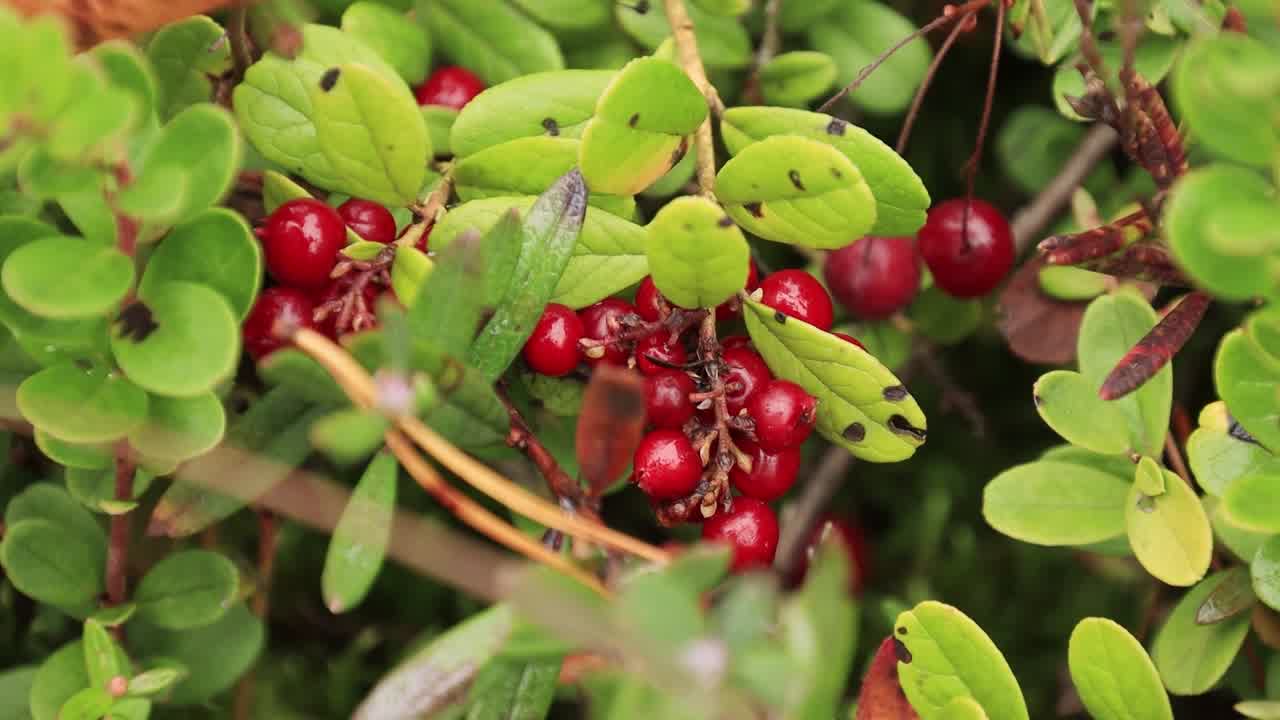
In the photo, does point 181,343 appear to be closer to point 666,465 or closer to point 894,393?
point 666,465

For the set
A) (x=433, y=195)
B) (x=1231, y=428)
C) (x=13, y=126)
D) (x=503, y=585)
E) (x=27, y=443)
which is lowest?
(x=27, y=443)

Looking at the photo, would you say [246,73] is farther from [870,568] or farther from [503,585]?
[870,568]

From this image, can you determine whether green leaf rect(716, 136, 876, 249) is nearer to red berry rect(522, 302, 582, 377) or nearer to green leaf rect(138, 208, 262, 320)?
red berry rect(522, 302, 582, 377)

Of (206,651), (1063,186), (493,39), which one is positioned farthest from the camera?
(1063,186)

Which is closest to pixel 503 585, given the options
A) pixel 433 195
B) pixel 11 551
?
pixel 433 195

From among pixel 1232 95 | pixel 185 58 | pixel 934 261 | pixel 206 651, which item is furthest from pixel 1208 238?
pixel 206 651

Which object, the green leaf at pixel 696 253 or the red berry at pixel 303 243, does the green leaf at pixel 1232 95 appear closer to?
the green leaf at pixel 696 253
